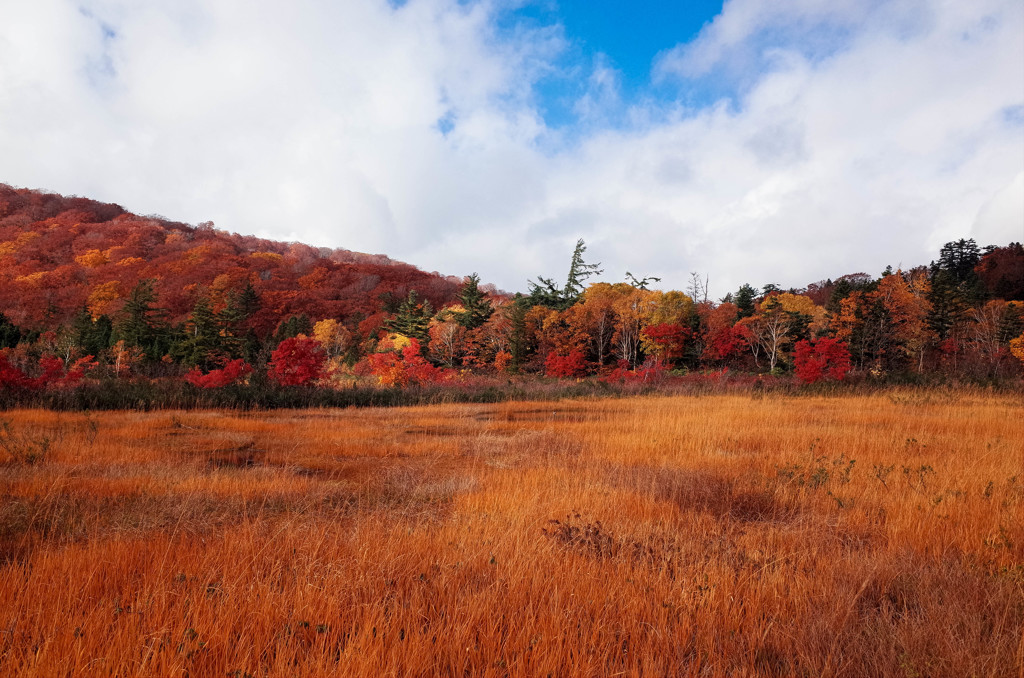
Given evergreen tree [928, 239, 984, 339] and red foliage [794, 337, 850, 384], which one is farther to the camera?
evergreen tree [928, 239, 984, 339]

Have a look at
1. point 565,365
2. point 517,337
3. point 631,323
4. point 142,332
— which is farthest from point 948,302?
point 142,332

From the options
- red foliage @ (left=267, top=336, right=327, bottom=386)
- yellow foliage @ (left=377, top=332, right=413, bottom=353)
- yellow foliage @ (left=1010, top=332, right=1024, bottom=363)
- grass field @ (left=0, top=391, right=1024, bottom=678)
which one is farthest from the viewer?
yellow foliage @ (left=377, top=332, right=413, bottom=353)

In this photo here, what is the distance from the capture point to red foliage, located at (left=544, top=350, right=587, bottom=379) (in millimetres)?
31312

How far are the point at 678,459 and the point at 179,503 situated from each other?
6406 millimetres

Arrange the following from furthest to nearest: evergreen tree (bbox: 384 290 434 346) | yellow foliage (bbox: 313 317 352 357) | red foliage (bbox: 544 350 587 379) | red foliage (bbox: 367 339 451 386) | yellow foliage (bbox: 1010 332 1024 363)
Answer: yellow foliage (bbox: 313 317 352 357), evergreen tree (bbox: 384 290 434 346), red foliage (bbox: 544 350 587 379), yellow foliage (bbox: 1010 332 1024 363), red foliage (bbox: 367 339 451 386)

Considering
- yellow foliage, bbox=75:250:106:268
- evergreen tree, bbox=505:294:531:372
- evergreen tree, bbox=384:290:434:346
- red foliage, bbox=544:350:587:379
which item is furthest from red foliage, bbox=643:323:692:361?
yellow foliage, bbox=75:250:106:268

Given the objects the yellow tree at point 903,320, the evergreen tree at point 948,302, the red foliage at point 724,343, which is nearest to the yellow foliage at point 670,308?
the red foliage at point 724,343

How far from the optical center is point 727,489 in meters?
5.30

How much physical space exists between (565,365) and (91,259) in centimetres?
7023

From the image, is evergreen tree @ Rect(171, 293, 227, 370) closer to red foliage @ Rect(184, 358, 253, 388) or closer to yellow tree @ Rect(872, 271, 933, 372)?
red foliage @ Rect(184, 358, 253, 388)

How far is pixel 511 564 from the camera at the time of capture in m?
2.98

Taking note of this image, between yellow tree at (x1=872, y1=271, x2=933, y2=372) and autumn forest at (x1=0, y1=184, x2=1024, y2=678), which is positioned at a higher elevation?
yellow tree at (x1=872, y1=271, x2=933, y2=372)

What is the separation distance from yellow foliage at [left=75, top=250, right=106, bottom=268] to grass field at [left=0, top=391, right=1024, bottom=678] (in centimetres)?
7486

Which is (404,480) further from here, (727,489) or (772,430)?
(772,430)
